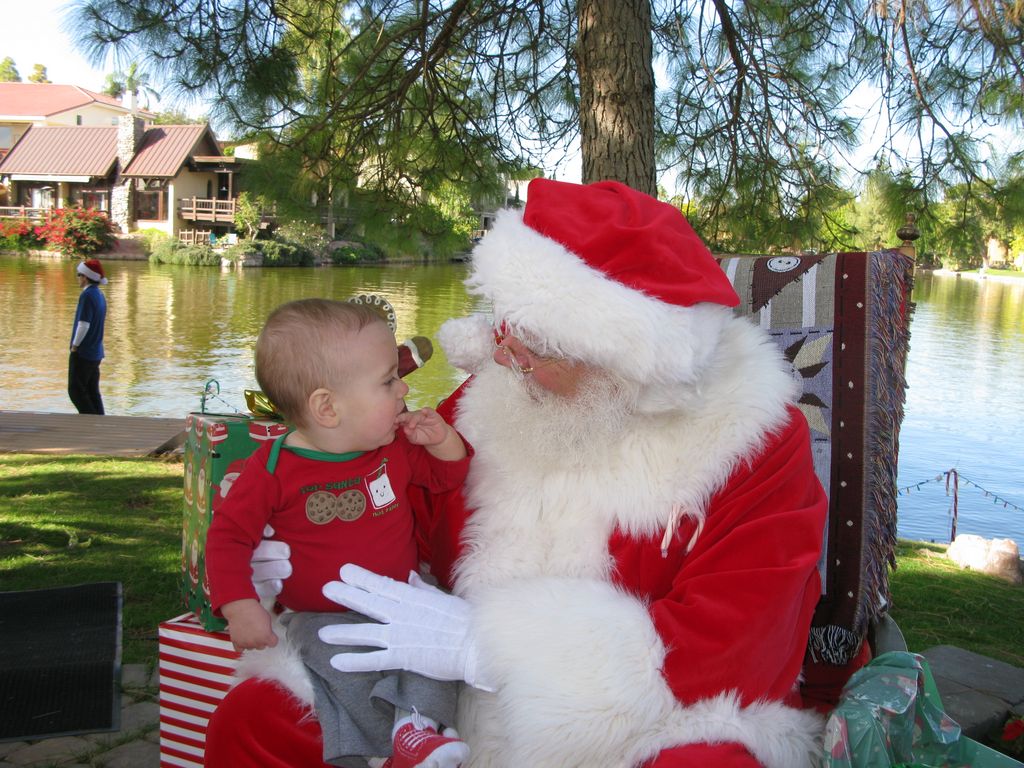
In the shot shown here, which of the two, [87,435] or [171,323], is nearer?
[87,435]

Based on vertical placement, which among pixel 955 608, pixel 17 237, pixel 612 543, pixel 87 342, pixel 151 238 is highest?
pixel 151 238

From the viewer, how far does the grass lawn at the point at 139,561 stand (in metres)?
3.66

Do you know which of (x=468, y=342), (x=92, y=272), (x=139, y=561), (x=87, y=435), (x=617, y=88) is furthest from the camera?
(x=92, y=272)

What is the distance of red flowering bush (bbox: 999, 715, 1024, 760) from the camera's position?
248 centimetres

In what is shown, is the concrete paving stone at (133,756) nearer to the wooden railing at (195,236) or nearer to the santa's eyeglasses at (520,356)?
the santa's eyeglasses at (520,356)

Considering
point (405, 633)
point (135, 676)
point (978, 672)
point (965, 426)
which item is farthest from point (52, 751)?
point (965, 426)

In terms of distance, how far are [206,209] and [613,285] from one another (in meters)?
36.5

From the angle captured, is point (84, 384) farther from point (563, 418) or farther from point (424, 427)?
point (563, 418)

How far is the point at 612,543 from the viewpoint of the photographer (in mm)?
1773

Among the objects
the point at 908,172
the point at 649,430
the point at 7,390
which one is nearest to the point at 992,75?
the point at 908,172

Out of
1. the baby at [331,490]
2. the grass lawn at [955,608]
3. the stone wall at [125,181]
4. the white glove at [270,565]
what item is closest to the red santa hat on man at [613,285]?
the baby at [331,490]

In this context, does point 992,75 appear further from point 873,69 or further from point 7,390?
point 7,390

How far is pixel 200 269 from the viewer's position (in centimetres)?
2831

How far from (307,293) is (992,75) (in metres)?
18.5
